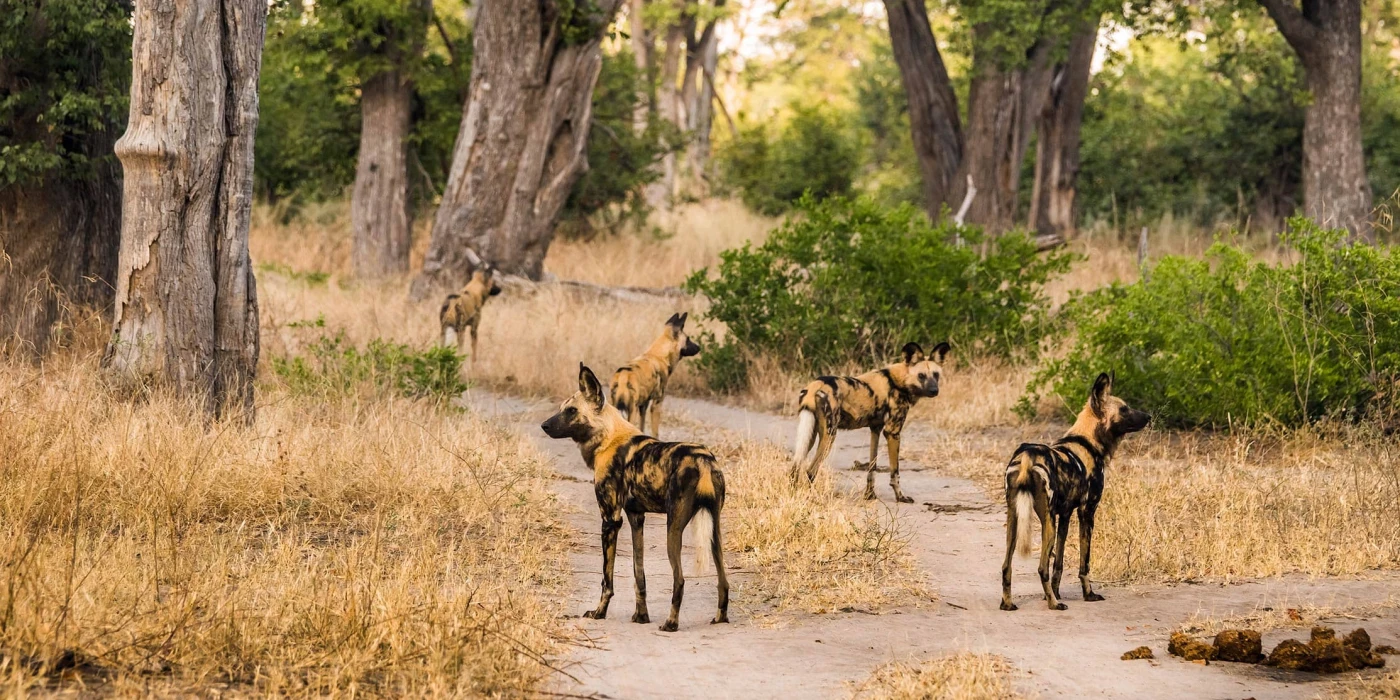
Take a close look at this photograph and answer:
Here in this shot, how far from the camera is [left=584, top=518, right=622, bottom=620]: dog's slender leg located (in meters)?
6.05

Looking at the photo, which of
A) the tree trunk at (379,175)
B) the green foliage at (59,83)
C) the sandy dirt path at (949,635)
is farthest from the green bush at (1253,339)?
the tree trunk at (379,175)

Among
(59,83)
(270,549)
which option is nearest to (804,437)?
(270,549)

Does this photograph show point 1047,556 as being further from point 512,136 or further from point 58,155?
point 512,136

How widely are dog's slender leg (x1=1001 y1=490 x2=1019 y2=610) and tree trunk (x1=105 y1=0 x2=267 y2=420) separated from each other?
16.0ft

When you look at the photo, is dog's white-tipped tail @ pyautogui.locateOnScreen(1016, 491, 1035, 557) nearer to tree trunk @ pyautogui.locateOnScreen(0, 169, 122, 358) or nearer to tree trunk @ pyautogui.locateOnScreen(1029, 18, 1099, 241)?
tree trunk @ pyautogui.locateOnScreen(0, 169, 122, 358)

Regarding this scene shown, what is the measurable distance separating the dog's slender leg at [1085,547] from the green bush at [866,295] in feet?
22.2

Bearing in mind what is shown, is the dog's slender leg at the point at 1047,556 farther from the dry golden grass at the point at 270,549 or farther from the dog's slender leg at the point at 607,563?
the dry golden grass at the point at 270,549

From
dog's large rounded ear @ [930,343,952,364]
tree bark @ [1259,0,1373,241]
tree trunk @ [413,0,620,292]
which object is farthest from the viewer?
tree bark @ [1259,0,1373,241]

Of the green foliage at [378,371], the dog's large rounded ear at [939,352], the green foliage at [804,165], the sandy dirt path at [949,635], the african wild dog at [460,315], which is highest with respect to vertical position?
the green foliage at [804,165]

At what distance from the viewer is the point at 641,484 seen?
6.00 meters

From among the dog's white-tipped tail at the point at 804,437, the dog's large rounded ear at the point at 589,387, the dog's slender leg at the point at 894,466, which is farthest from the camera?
the dog's slender leg at the point at 894,466

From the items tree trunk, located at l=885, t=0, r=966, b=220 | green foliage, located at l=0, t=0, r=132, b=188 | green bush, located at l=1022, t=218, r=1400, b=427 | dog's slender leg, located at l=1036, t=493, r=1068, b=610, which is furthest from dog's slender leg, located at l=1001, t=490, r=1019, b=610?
tree trunk, located at l=885, t=0, r=966, b=220

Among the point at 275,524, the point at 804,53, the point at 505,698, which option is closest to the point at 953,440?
the point at 275,524

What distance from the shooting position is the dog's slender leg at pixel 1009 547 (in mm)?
6195
